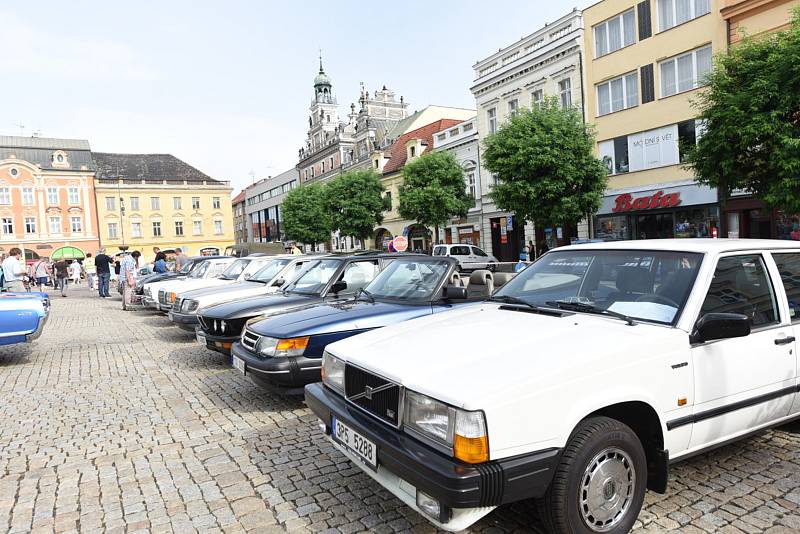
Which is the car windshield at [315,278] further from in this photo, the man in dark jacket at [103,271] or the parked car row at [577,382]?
the man in dark jacket at [103,271]

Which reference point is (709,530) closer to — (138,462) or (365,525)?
(365,525)

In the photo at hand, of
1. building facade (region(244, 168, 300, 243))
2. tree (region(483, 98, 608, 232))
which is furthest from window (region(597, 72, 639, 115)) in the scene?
building facade (region(244, 168, 300, 243))

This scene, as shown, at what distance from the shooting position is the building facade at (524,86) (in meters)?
26.8

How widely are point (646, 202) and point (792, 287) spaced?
21510 millimetres

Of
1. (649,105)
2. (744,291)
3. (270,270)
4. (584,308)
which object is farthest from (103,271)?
(649,105)

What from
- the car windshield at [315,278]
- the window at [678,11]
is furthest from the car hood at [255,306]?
the window at [678,11]

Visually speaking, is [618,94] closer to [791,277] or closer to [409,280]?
[409,280]

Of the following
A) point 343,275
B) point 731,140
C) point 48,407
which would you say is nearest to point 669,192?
point 731,140

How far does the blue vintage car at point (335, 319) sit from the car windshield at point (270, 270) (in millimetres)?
4315

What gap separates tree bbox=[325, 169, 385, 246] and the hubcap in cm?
3816

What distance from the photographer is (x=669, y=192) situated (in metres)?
22.5

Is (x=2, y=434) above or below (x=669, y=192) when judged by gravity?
below

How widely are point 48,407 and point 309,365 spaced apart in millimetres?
3375

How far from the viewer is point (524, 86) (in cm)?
3009
